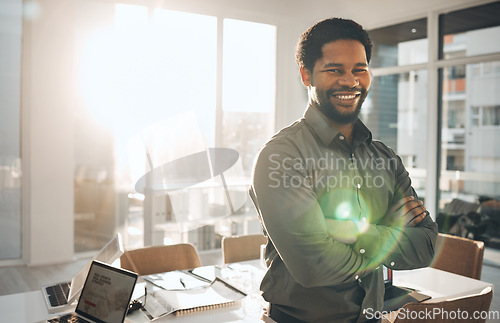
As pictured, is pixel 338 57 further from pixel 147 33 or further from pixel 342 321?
pixel 147 33

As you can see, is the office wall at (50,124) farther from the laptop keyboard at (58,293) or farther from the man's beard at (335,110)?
the man's beard at (335,110)

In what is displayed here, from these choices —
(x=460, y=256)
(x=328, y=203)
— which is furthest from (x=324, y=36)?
(x=460, y=256)

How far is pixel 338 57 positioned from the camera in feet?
3.91

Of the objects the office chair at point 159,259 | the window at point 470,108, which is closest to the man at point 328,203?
the office chair at point 159,259

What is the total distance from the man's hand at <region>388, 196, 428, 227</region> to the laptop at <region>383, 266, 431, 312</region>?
630mm

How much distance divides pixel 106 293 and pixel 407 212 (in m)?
1.10

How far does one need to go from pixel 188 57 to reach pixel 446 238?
14.1 feet

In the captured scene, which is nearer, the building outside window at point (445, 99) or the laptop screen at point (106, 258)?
the laptop screen at point (106, 258)

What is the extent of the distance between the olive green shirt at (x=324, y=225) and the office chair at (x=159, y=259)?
5.07 feet

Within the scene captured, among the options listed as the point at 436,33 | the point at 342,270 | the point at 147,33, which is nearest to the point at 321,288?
the point at 342,270

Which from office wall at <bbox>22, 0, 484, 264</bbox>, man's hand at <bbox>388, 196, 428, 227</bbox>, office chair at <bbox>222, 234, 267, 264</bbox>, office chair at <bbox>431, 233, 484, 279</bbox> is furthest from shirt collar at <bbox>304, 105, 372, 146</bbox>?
office wall at <bbox>22, 0, 484, 264</bbox>

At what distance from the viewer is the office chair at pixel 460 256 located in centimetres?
279

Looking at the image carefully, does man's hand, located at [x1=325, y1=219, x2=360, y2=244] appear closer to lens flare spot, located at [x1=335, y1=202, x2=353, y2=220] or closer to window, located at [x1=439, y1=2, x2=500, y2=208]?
lens flare spot, located at [x1=335, y1=202, x2=353, y2=220]

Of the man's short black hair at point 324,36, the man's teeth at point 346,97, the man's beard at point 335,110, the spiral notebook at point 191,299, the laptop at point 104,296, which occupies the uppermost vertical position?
the man's short black hair at point 324,36
